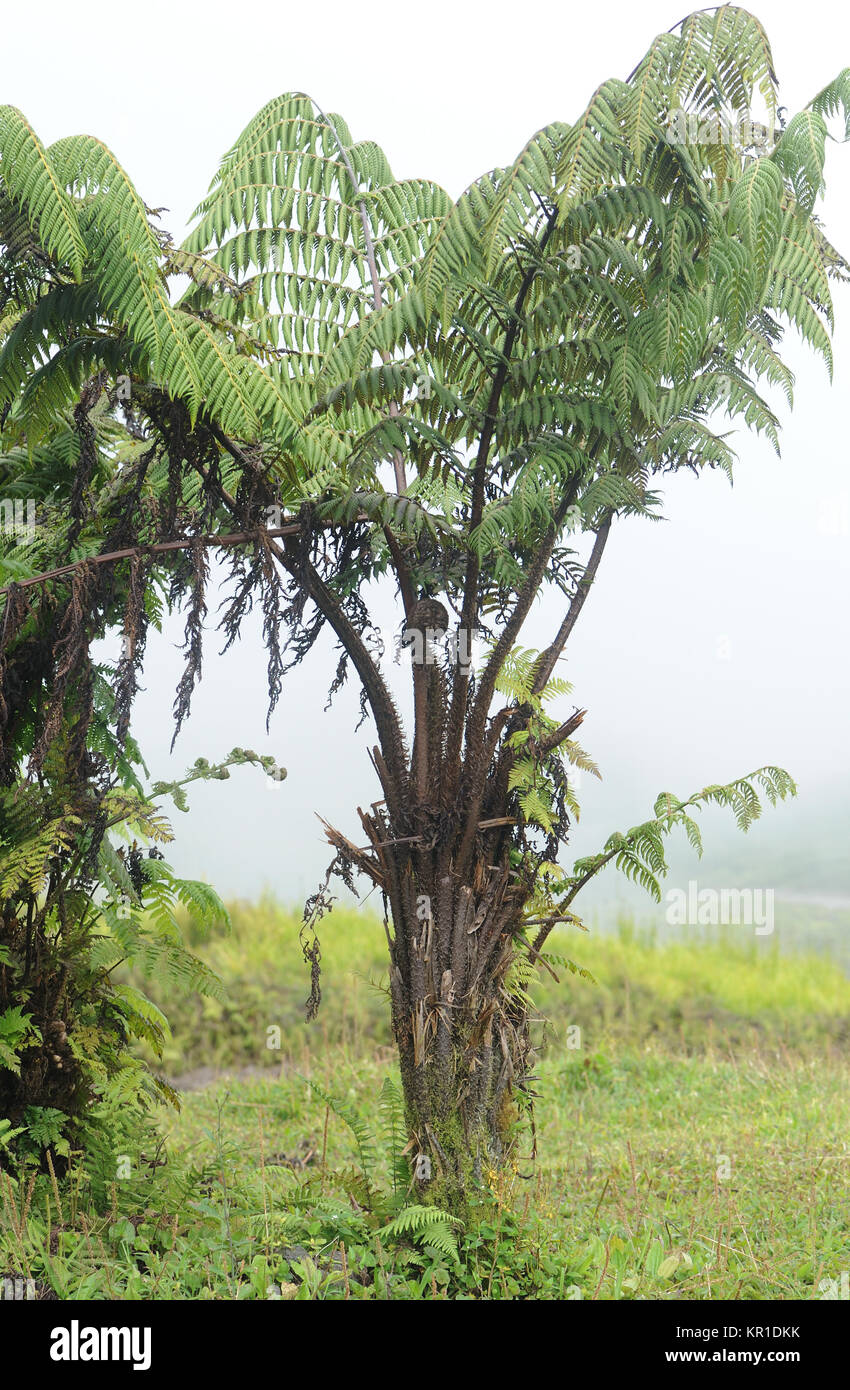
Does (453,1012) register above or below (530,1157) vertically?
above

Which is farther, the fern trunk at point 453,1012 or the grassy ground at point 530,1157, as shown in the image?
the fern trunk at point 453,1012

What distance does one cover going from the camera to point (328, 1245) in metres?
3.74

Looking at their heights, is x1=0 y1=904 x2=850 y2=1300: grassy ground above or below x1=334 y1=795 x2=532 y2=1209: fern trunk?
below

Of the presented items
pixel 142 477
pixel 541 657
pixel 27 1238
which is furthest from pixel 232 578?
pixel 27 1238

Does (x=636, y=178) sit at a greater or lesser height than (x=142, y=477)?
greater

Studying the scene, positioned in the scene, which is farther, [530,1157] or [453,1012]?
[530,1157]

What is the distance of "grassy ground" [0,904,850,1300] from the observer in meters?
3.59

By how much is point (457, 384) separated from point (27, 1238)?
3.42m

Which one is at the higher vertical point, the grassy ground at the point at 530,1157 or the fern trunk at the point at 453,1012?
the fern trunk at the point at 453,1012

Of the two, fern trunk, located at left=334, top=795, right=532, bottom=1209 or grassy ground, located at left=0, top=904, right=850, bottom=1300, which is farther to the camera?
fern trunk, located at left=334, top=795, right=532, bottom=1209

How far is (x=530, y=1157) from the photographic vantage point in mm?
4621

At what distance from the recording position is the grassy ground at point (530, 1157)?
359cm
